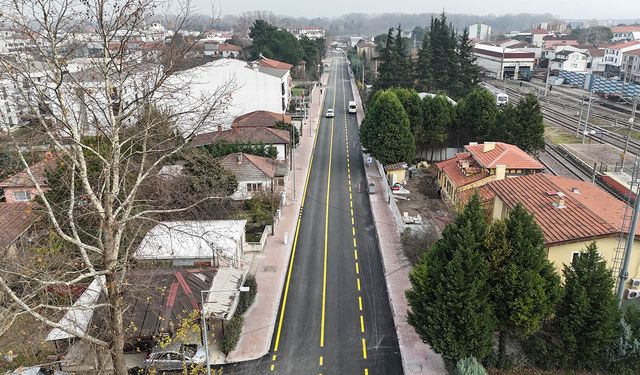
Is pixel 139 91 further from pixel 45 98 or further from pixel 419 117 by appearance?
pixel 419 117

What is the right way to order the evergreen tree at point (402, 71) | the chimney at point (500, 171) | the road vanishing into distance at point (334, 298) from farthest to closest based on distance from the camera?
the evergreen tree at point (402, 71), the chimney at point (500, 171), the road vanishing into distance at point (334, 298)

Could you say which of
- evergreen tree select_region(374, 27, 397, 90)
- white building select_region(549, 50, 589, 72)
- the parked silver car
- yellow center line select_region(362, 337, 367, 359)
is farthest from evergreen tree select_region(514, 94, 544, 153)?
white building select_region(549, 50, 589, 72)

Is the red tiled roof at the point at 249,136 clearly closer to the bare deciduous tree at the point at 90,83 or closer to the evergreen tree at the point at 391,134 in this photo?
the evergreen tree at the point at 391,134

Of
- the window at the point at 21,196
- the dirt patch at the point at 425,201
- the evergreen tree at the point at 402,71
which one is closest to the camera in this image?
the window at the point at 21,196

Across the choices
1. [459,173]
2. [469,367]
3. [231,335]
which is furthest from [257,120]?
[469,367]

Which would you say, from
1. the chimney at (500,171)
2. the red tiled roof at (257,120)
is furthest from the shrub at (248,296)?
the red tiled roof at (257,120)

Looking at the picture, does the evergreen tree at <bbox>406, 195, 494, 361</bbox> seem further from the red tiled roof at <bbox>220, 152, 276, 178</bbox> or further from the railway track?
the railway track

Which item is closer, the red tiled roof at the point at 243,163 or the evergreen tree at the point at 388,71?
the red tiled roof at the point at 243,163
